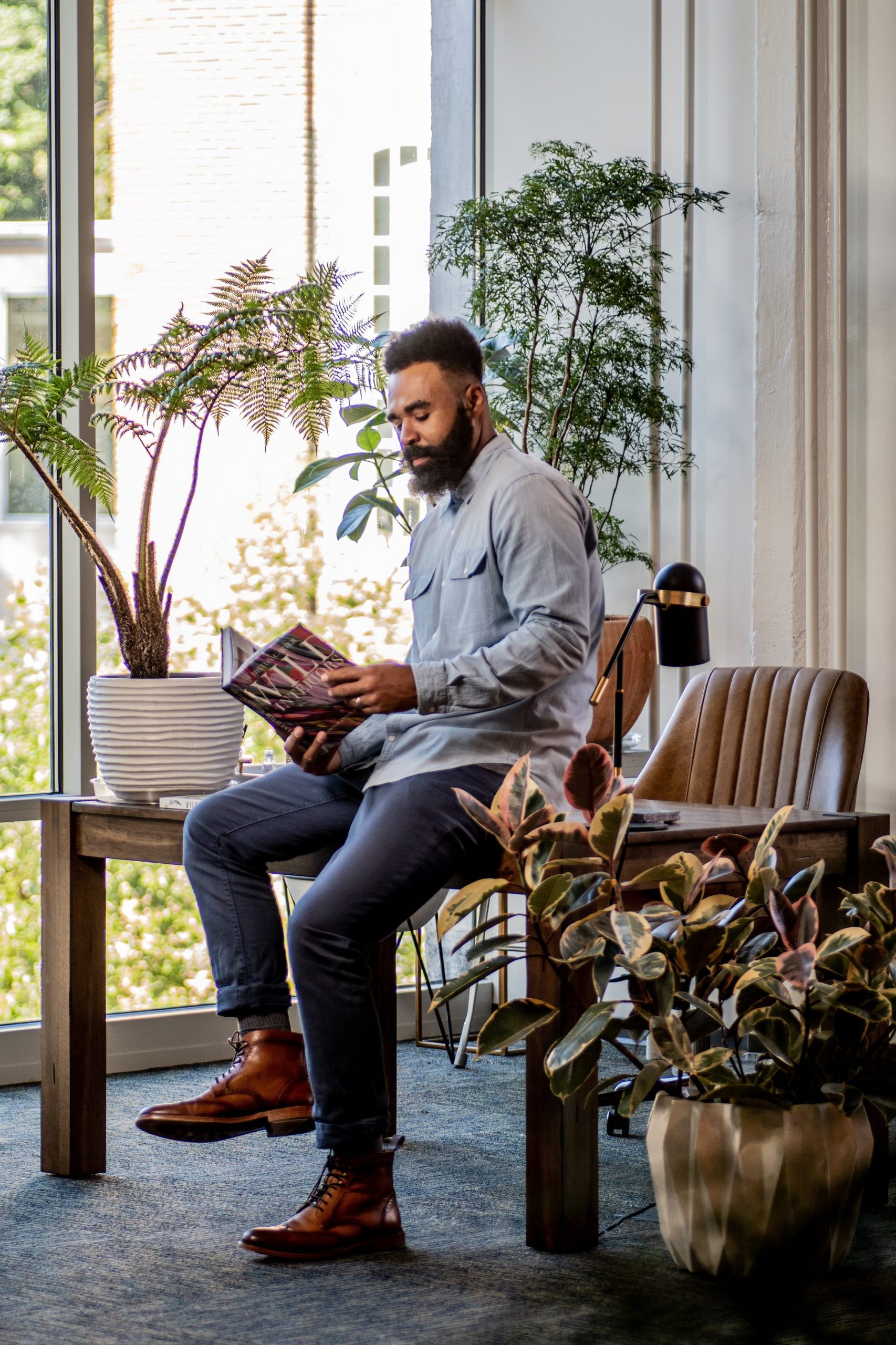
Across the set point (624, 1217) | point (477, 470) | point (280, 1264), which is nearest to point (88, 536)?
point (477, 470)

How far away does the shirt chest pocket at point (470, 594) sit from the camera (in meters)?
2.35

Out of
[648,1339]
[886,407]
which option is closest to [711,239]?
[886,407]

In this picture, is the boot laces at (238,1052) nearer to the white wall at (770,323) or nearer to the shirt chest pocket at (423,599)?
the shirt chest pocket at (423,599)

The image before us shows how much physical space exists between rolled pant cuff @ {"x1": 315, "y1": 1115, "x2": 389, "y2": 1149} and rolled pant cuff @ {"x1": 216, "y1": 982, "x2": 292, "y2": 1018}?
24 cm

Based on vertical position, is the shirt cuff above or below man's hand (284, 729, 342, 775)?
above

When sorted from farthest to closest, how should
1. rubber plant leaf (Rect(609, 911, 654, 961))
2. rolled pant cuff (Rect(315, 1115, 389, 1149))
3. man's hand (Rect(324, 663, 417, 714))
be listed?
man's hand (Rect(324, 663, 417, 714)) < rolled pant cuff (Rect(315, 1115, 389, 1149)) < rubber plant leaf (Rect(609, 911, 654, 961))

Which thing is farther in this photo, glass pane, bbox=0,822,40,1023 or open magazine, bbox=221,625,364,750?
glass pane, bbox=0,822,40,1023

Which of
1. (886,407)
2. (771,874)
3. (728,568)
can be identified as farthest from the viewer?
(728,568)

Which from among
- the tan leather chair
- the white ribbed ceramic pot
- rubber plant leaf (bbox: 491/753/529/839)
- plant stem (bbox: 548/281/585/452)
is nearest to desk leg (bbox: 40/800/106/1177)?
the white ribbed ceramic pot

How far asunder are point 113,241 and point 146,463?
56 cm

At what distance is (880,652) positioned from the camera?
3461 mm

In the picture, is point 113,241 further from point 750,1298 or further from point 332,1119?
point 750,1298

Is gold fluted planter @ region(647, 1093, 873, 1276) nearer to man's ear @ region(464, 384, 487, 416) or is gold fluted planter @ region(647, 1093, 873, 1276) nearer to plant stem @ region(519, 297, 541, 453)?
man's ear @ region(464, 384, 487, 416)

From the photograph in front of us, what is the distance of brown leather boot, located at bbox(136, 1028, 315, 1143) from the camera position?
217 centimetres
